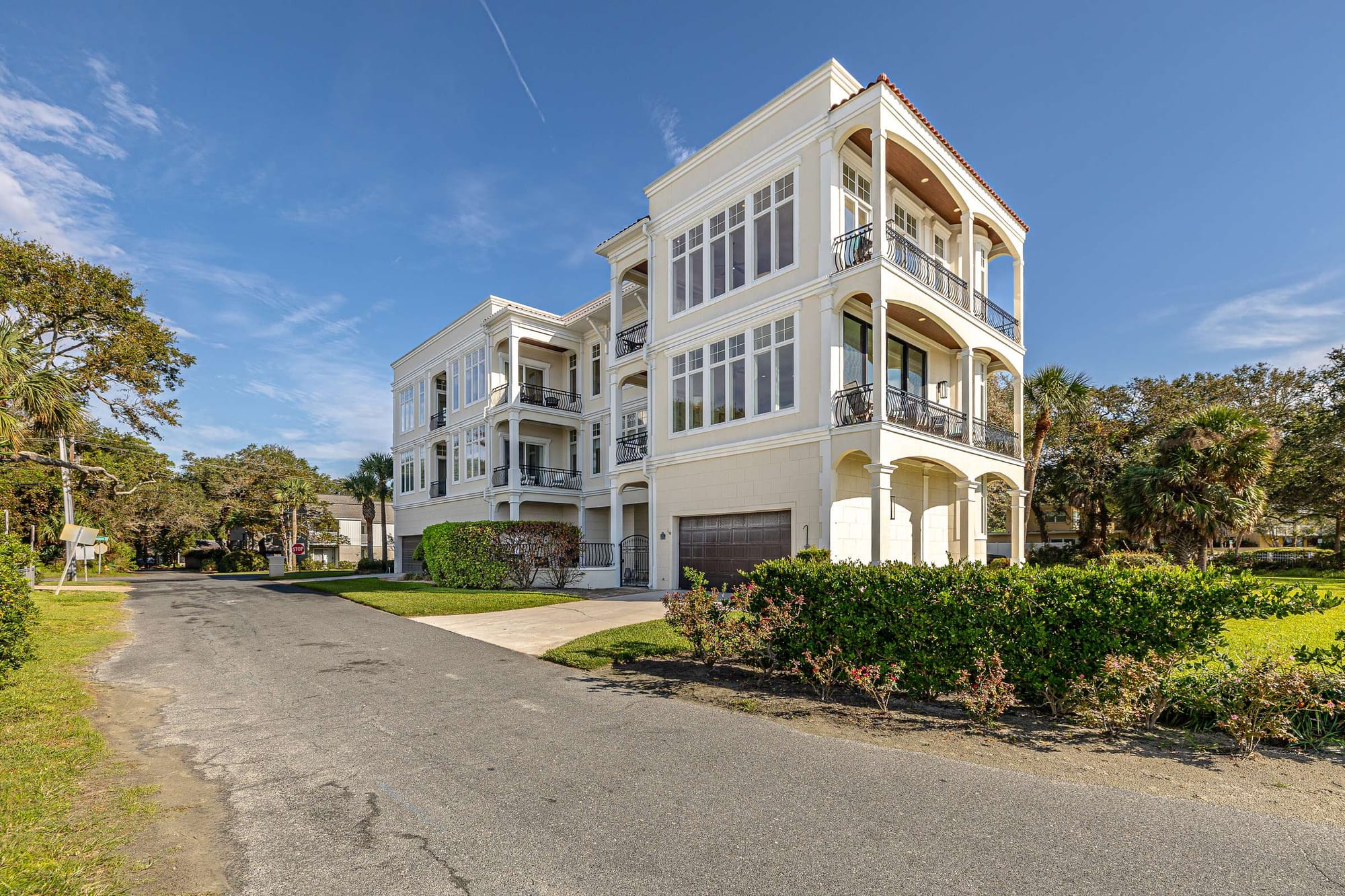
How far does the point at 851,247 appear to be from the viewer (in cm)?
1565

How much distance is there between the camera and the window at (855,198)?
16281 millimetres

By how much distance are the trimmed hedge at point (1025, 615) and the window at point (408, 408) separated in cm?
3310

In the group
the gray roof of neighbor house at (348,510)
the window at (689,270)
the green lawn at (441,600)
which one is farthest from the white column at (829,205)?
the gray roof of neighbor house at (348,510)

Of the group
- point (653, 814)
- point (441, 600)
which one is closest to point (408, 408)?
point (441, 600)

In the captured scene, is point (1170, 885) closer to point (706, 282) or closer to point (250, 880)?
point (250, 880)

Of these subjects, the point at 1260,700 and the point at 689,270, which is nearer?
the point at 1260,700

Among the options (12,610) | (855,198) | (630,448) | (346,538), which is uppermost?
(855,198)

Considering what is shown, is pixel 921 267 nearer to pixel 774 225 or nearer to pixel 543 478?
pixel 774 225

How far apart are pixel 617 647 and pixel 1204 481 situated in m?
20.8

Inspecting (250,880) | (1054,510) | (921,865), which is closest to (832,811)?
(921,865)

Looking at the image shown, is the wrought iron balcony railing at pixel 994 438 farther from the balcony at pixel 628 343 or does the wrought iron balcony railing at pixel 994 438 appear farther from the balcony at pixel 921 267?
the balcony at pixel 628 343

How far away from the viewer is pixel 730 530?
17703 millimetres

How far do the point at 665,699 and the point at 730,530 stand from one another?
10723 mm

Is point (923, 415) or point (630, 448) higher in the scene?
point (923, 415)
